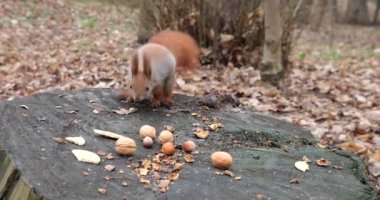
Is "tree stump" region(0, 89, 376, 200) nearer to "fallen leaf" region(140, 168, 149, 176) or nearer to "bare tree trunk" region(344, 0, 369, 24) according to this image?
"fallen leaf" region(140, 168, 149, 176)

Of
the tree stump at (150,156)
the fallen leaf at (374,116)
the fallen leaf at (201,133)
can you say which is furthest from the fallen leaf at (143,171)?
the fallen leaf at (374,116)

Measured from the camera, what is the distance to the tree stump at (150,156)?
82.0 inches

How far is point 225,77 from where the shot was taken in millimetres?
6504

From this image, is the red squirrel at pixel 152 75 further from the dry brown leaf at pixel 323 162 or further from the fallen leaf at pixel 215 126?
the dry brown leaf at pixel 323 162

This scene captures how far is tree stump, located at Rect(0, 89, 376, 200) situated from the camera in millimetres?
2082

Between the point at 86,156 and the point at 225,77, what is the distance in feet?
14.1

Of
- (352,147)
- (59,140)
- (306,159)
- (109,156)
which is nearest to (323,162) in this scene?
(306,159)

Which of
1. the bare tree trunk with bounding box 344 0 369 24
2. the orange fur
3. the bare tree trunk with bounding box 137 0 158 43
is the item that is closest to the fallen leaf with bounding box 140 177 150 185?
the orange fur

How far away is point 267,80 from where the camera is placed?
Result: 6066 mm

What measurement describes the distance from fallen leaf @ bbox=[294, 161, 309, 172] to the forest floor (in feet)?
3.60

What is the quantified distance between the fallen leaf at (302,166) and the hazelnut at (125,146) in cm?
70

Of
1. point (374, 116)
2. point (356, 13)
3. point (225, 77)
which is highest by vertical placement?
point (374, 116)

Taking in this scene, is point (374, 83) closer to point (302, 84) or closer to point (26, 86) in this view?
point (302, 84)

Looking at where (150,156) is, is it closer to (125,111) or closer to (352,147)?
(125,111)
